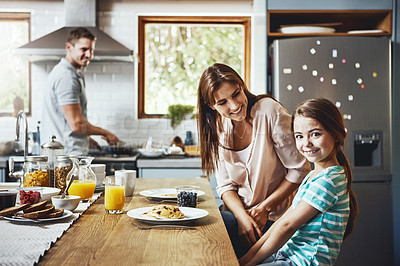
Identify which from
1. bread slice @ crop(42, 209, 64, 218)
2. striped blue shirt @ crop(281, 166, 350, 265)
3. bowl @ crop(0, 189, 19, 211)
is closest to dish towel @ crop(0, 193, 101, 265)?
bread slice @ crop(42, 209, 64, 218)

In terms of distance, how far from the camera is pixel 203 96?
227 cm

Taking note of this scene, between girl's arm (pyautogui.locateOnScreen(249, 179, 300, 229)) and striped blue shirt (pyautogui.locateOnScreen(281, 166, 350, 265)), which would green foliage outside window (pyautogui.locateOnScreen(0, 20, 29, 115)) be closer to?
girl's arm (pyautogui.locateOnScreen(249, 179, 300, 229))

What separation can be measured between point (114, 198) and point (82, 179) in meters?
0.34

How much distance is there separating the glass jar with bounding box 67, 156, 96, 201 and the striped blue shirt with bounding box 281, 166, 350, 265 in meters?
0.88

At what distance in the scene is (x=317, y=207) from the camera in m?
1.62

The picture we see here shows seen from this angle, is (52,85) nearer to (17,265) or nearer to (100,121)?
(100,121)

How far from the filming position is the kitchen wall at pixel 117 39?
171 inches

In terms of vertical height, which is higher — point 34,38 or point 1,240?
point 34,38

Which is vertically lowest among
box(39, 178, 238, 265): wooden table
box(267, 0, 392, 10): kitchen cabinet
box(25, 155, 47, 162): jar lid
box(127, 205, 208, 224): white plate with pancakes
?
box(39, 178, 238, 265): wooden table

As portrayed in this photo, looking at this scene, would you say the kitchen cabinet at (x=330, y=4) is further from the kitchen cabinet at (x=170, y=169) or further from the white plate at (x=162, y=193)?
the white plate at (x=162, y=193)

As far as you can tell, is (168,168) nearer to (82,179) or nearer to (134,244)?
(82,179)

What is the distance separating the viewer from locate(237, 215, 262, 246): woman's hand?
86.3 inches

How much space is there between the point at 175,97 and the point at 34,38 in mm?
1385

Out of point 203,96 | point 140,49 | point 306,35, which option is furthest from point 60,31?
point 203,96
